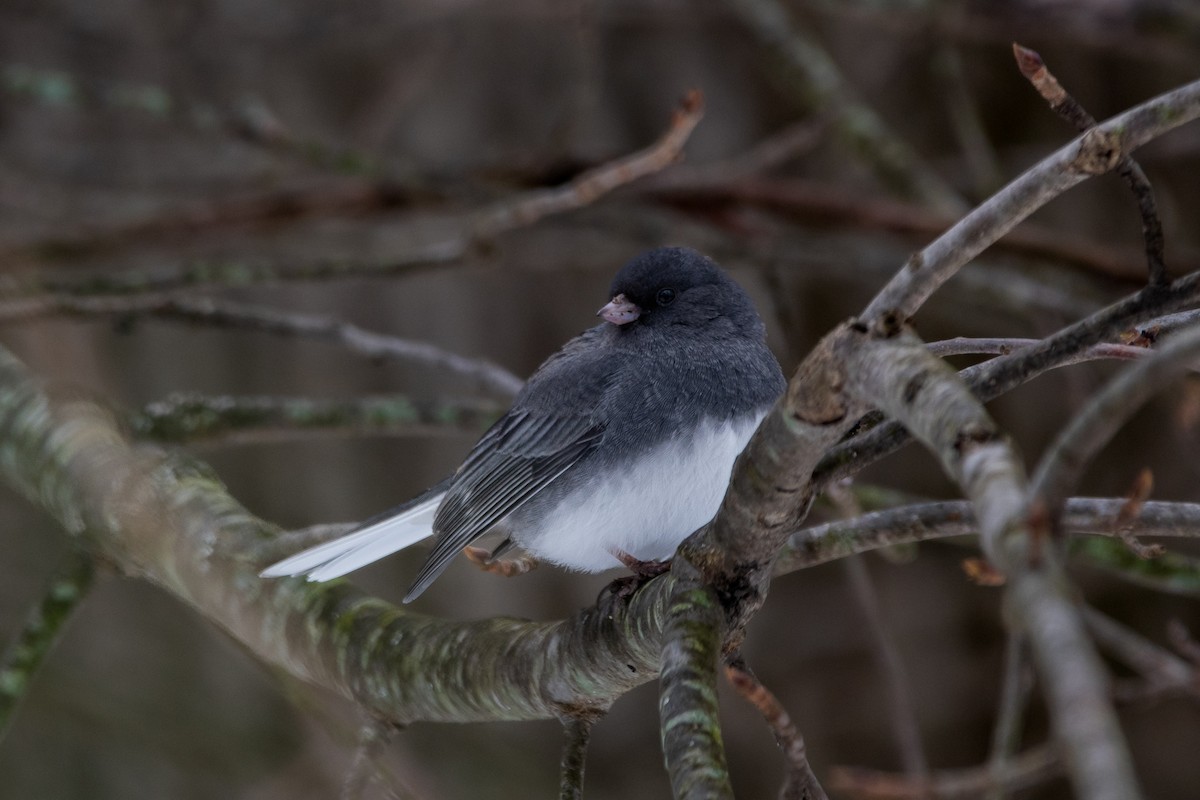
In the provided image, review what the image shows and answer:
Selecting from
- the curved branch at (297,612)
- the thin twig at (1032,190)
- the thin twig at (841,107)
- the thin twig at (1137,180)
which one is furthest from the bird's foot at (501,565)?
the thin twig at (841,107)

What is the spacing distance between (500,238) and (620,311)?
1.23m

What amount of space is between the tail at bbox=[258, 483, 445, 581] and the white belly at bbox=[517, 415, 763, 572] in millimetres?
265

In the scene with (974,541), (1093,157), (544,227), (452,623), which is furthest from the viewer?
(544,227)

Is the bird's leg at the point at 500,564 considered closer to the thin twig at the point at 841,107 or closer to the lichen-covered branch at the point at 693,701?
the lichen-covered branch at the point at 693,701

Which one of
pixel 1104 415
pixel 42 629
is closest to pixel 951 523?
pixel 1104 415

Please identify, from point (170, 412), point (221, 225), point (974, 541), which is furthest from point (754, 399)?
point (221, 225)

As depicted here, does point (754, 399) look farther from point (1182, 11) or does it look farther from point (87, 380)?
point (1182, 11)

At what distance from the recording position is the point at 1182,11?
2713 millimetres

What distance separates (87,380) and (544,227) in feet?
3.93

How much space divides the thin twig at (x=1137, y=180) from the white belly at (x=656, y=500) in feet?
2.48

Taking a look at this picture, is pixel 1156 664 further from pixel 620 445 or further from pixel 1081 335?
pixel 1081 335

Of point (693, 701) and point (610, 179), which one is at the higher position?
point (610, 179)

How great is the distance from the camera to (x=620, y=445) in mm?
1734

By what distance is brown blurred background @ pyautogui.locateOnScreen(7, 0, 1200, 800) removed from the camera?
2752 mm
